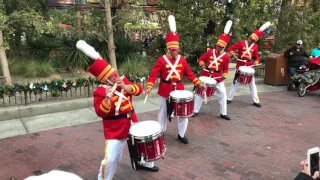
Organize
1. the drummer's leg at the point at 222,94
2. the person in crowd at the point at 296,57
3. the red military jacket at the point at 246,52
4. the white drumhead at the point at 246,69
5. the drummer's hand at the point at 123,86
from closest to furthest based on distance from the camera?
the drummer's hand at the point at 123,86 → the drummer's leg at the point at 222,94 → the white drumhead at the point at 246,69 → the red military jacket at the point at 246,52 → the person in crowd at the point at 296,57

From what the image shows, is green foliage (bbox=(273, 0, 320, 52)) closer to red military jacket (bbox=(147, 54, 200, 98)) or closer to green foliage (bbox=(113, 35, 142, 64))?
green foliage (bbox=(113, 35, 142, 64))

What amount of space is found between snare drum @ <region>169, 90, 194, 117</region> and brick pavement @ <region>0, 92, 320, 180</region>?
758 millimetres

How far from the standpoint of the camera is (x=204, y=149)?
5.76 m

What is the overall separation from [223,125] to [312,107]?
329 centimetres

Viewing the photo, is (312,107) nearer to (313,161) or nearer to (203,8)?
(203,8)

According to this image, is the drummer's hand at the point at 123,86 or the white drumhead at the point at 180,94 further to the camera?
the white drumhead at the point at 180,94

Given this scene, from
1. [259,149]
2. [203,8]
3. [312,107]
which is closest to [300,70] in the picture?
[312,107]

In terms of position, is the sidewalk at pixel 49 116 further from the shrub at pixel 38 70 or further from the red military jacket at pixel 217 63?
the shrub at pixel 38 70

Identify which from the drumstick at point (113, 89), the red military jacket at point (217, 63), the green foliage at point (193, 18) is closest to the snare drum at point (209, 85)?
the red military jacket at point (217, 63)

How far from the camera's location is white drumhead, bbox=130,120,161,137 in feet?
13.0

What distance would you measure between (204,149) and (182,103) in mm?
1055

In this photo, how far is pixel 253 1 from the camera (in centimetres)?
1113

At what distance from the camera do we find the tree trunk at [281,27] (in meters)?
12.8

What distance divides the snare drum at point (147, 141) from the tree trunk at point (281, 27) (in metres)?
10.6
